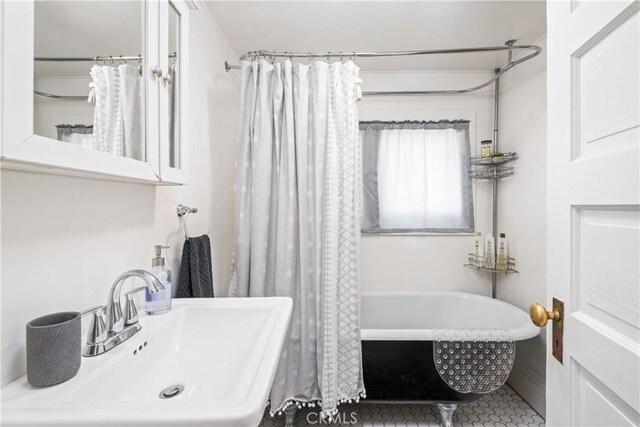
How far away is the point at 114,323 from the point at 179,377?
0.24 m

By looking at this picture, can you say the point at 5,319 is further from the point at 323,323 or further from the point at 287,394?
the point at 287,394

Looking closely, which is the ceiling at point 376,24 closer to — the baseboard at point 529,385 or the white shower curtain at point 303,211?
the white shower curtain at point 303,211

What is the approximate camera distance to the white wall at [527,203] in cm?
188

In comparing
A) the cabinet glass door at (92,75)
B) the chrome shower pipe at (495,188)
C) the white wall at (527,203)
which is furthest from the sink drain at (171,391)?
the chrome shower pipe at (495,188)

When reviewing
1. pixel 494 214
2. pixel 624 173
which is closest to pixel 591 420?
pixel 624 173

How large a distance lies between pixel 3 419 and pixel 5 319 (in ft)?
0.79

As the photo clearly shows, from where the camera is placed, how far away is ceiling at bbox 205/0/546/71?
1.58 meters

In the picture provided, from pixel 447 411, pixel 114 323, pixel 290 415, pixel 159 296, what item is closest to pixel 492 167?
pixel 447 411

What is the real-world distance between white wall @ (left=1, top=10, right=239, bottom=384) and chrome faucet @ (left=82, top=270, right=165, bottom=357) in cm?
10

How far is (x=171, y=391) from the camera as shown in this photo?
762mm

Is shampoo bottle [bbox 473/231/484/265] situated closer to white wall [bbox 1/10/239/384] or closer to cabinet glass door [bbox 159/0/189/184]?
white wall [bbox 1/10/239/384]

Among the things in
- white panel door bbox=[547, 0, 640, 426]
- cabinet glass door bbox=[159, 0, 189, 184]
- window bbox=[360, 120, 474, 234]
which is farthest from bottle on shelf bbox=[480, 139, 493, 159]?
cabinet glass door bbox=[159, 0, 189, 184]

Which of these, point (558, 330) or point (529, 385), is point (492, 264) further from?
point (558, 330)

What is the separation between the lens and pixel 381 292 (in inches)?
91.4
